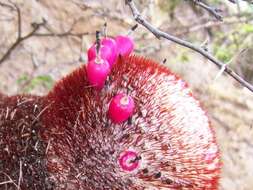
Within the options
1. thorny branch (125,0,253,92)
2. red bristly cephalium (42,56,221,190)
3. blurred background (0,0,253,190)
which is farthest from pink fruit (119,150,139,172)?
blurred background (0,0,253,190)

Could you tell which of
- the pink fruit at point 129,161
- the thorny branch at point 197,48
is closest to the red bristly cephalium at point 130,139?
the pink fruit at point 129,161

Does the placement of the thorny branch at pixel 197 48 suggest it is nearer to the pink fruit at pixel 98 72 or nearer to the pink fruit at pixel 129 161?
the pink fruit at pixel 98 72

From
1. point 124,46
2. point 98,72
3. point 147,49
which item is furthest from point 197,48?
point 147,49

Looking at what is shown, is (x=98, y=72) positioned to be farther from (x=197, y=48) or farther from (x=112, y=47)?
(x=197, y=48)

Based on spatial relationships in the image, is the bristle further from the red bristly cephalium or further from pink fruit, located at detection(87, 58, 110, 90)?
pink fruit, located at detection(87, 58, 110, 90)

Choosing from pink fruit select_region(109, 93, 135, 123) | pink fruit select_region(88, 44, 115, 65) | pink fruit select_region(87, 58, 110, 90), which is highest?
pink fruit select_region(88, 44, 115, 65)

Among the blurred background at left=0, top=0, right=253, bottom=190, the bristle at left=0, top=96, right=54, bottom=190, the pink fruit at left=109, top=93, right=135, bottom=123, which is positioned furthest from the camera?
the blurred background at left=0, top=0, right=253, bottom=190

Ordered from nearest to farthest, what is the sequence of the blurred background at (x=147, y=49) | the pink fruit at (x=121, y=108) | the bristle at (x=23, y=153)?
1. the pink fruit at (x=121, y=108)
2. the bristle at (x=23, y=153)
3. the blurred background at (x=147, y=49)
